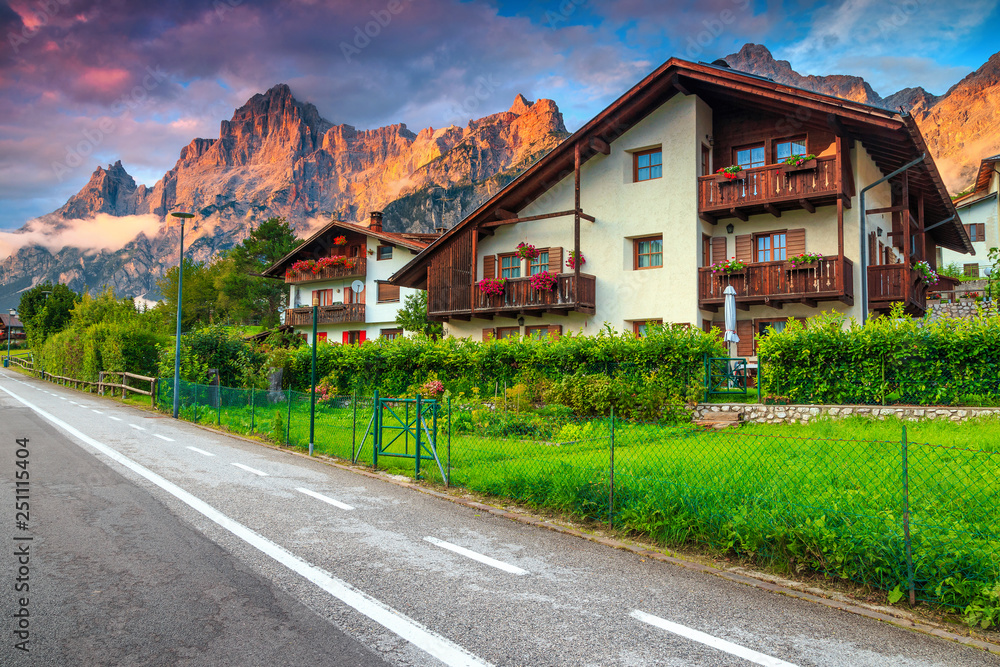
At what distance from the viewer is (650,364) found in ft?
57.0

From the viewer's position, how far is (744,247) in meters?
22.5

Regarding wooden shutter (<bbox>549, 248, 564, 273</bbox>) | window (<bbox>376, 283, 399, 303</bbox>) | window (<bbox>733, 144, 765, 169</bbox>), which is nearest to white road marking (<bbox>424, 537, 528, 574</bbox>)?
wooden shutter (<bbox>549, 248, 564, 273</bbox>)

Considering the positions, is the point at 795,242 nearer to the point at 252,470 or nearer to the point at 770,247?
the point at 770,247

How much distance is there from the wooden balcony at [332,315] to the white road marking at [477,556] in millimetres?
33510

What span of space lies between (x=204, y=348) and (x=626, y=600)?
2343 cm

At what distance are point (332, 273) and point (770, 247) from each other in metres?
27.3

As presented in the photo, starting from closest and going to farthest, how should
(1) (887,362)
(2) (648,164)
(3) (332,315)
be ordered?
(1) (887,362)
(2) (648,164)
(3) (332,315)

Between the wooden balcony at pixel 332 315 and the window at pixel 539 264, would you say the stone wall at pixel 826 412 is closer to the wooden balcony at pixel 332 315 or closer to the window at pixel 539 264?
the window at pixel 539 264

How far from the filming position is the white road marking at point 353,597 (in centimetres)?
425

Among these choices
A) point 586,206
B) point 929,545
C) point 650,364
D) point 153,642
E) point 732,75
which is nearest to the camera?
point 153,642

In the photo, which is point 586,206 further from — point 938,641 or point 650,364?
point 938,641

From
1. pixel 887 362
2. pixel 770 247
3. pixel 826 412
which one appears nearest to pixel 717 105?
pixel 770 247

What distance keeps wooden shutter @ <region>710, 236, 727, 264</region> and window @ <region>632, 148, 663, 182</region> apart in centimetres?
300

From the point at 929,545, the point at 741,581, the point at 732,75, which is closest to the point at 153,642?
the point at 741,581
